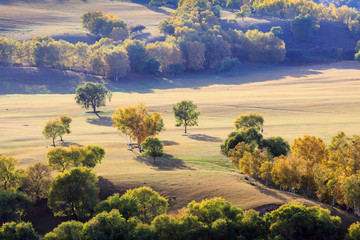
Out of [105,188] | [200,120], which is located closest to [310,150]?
[105,188]

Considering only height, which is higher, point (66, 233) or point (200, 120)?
point (200, 120)

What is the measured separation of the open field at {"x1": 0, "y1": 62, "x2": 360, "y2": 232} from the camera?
56.8 metres

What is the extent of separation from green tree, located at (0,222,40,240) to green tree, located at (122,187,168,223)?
12.2 meters

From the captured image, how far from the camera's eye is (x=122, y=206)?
48375 millimetres

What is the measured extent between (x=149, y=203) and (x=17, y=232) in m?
15.6

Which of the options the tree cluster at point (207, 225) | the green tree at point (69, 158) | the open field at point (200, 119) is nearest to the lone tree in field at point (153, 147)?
the open field at point (200, 119)

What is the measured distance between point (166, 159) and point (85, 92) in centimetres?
6425

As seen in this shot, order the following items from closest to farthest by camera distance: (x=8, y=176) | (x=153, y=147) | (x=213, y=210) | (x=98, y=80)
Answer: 1. (x=213, y=210)
2. (x=8, y=176)
3. (x=153, y=147)
4. (x=98, y=80)

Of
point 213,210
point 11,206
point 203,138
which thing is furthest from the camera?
point 203,138

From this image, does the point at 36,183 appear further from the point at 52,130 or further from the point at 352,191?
the point at 352,191

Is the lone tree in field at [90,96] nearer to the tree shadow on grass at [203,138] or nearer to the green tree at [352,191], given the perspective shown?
the tree shadow on grass at [203,138]

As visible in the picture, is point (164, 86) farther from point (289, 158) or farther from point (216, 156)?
point (289, 158)

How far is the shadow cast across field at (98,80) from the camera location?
165125mm

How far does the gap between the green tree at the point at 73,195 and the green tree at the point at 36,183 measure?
2.92 metres
